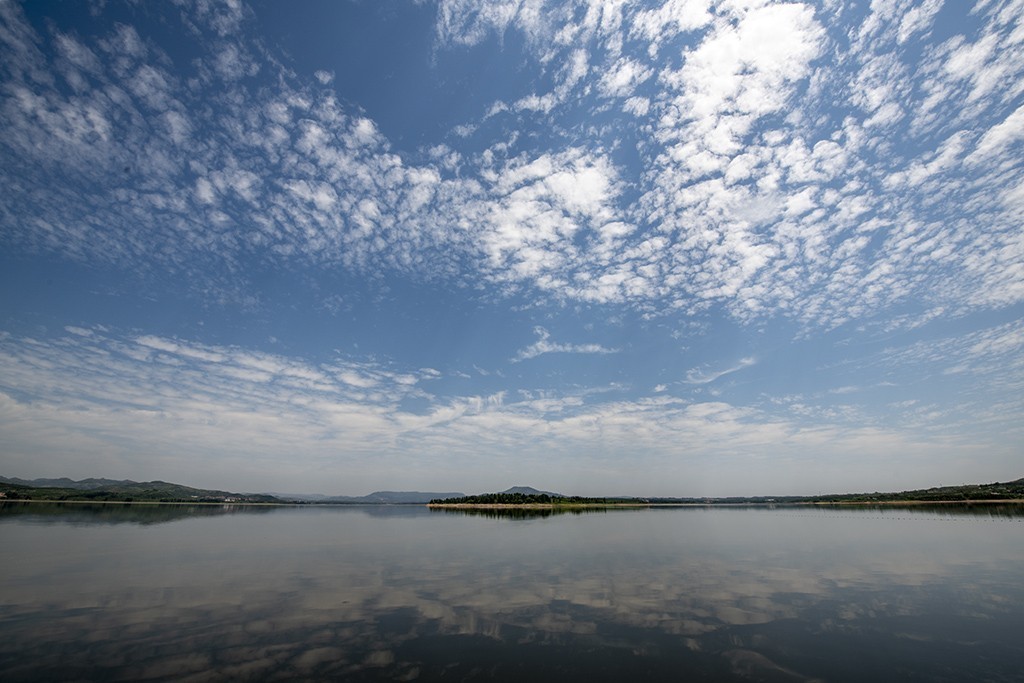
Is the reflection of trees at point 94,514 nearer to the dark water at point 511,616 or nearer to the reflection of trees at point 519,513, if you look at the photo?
the dark water at point 511,616

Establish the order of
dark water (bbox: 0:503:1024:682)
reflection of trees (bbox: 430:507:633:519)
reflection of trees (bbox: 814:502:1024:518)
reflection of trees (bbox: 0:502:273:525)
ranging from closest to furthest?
dark water (bbox: 0:503:1024:682)
reflection of trees (bbox: 0:502:273:525)
reflection of trees (bbox: 814:502:1024:518)
reflection of trees (bbox: 430:507:633:519)

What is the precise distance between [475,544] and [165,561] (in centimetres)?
3025

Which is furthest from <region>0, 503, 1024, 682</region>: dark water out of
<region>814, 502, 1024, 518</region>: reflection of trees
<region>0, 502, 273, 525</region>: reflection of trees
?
<region>814, 502, 1024, 518</region>: reflection of trees

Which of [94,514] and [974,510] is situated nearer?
[94,514]

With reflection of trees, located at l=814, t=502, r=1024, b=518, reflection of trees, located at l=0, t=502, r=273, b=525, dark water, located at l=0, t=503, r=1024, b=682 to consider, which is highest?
reflection of trees, located at l=814, t=502, r=1024, b=518

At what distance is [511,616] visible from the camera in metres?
22.3

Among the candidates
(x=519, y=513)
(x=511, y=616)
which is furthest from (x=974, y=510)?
(x=511, y=616)

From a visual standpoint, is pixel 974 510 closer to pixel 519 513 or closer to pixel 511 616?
pixel 519 513

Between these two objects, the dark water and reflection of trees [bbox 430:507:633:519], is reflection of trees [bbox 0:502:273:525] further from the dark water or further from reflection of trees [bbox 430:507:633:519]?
reflection of trees [bbox 430:507:633:519]

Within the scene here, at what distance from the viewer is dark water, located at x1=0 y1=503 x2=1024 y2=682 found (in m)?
15.9

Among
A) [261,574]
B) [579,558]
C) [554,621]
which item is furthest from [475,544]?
[554,621]

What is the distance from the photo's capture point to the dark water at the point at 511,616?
15.9 m

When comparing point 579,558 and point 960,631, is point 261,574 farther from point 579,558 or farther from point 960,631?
point 960,631

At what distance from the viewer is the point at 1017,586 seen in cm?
2869
